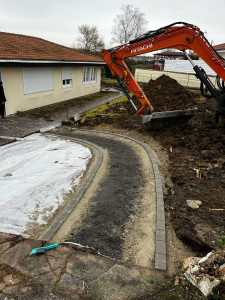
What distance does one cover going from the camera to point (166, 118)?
373 inches

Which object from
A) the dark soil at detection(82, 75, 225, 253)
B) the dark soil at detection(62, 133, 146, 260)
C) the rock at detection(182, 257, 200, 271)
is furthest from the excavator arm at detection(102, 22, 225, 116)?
the rock at detection(182, 257, 200, 271)

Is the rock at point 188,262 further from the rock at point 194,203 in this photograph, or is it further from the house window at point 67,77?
the house window at point 67,77

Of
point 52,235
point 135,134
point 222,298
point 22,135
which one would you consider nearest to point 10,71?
point 22,135

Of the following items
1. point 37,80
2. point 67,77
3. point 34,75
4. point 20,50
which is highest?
point 20,50

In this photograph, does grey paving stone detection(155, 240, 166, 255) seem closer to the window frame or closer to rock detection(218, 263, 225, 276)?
rock detection(218, 263, 225, 276)

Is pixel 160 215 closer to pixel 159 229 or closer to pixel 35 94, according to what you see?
pixel 159 229

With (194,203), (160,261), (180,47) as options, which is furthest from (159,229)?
(180,47)

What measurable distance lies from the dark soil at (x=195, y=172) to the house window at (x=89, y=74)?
9.59 meters

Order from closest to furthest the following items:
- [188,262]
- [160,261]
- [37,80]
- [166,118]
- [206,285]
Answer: [206,285]
[188,262]
[160,261]
[166,118]
[37,80]

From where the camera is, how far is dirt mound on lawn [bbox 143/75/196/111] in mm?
13672

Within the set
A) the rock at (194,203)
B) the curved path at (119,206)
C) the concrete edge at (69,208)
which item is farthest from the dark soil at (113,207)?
the rock at (194,203)

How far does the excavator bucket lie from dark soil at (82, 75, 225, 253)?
0.99 ft

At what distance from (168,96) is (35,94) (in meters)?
9.28

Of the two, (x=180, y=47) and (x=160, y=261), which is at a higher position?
(x=180, y=47)
